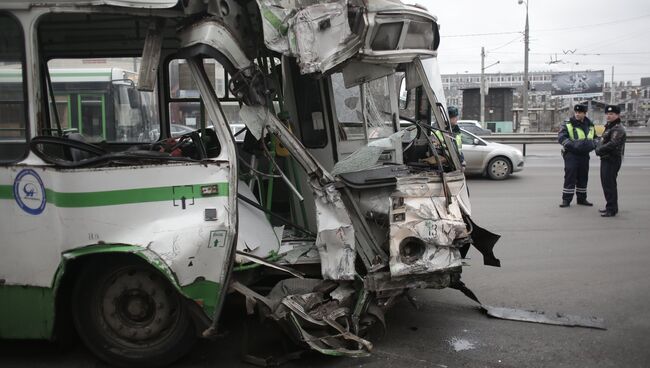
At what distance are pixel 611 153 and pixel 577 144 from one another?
711 millimetres

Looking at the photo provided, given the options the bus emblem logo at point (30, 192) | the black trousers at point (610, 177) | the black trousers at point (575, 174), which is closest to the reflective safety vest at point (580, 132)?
the black trousers at point (575, 174)

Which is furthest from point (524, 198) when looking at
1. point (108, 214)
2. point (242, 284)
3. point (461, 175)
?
point (108, 214)

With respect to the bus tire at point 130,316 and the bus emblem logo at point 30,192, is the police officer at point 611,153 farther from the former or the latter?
the bus emblem logo at point 30,192

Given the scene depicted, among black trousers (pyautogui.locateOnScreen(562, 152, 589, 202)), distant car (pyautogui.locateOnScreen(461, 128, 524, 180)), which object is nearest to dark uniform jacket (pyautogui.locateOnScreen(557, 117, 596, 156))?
black trousers (pyautogui.locateOnScreen(562, 152, 589, 202))

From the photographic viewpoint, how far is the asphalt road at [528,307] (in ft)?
14.2

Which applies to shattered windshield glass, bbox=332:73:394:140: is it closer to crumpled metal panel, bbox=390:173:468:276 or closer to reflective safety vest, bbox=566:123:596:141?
crumpled metal panel, bbox=390:173:468:276

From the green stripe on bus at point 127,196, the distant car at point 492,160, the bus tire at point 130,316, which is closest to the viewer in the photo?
the green stripe on bus at point 127,196

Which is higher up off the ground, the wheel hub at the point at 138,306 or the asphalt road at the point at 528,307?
the wheel hub at the point at 138,306

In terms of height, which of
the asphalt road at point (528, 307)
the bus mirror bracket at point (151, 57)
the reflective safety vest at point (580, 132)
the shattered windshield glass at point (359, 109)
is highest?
the bus mirror bracket at point (151, 57)

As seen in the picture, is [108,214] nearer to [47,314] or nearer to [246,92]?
[47,314]

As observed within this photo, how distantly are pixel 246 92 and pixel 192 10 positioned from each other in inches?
26.5

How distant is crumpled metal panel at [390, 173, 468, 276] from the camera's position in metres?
4.14

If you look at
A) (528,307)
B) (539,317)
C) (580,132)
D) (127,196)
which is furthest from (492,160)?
(127,196)

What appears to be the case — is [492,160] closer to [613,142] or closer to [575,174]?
[575,174]
